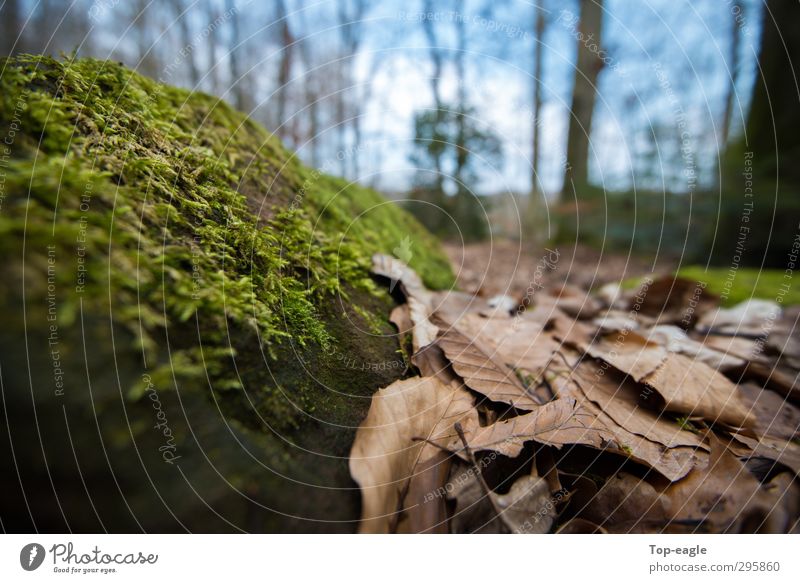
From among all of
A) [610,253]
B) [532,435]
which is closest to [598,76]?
[610,253]

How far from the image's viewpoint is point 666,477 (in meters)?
1.06

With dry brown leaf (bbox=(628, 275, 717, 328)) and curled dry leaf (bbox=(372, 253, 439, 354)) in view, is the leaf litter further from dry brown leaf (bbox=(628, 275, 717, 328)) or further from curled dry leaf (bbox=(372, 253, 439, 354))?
dry brown leaf (bbox=(628, 275, 717, 328))

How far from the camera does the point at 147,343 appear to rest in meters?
0.82

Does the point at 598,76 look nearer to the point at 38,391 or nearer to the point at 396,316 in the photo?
the point at 396,316

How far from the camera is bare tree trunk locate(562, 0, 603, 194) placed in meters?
6.98

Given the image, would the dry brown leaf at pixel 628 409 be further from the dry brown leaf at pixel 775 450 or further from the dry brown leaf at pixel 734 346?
the dry brown leaf at pixel 734 346

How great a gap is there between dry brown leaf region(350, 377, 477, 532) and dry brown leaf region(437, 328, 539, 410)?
3.2 inches

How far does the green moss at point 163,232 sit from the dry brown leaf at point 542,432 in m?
0.58

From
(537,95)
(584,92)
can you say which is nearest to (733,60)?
(584,92)

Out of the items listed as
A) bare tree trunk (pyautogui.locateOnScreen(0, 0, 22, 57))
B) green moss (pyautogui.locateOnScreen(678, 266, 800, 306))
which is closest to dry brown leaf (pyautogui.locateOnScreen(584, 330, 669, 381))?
green moss (pyautogui.locateOnScreen(678, 266, 800, 306))

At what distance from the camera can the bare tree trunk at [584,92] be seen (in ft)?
22.9

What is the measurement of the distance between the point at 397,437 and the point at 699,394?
122 centimetres

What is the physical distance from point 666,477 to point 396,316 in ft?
3.47

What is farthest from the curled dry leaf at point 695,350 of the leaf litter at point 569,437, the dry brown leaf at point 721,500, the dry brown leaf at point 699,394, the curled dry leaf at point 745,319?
the dry brown leaf at point 721,500
